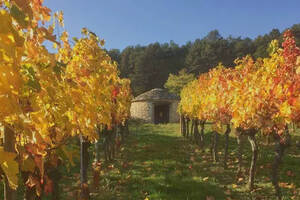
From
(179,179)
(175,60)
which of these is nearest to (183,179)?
(179,179)

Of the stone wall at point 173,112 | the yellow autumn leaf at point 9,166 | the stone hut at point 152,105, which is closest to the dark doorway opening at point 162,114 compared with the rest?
the stone hut at point 152,105

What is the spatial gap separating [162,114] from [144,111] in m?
5.50

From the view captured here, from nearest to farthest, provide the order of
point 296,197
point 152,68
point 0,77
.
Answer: point 0,77 → point 296,197 → point 152,68

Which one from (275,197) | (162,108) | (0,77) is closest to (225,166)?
(275,197)

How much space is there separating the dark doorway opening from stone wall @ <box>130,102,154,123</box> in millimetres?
3525

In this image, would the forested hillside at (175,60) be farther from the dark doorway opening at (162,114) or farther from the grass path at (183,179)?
the grass path at (183,179)

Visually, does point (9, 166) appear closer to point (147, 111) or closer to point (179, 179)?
point (179, 179)

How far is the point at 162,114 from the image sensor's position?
39.3 metres

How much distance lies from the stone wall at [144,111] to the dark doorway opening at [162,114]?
3.52 metres

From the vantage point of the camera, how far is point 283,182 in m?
8.71

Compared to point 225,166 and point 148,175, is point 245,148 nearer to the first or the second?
point 225,166

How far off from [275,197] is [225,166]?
3295 mm

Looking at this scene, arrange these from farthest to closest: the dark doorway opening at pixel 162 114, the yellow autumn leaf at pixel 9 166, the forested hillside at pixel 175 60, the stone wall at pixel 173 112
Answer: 1. the forested hillside at pixel 175 60
2. the dark doorway opening at pixel 162 114
3. the stone wall at pixel 173 112
4. the yellow autumn leaf at pixel 9 166

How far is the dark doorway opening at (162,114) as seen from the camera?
37.3m
